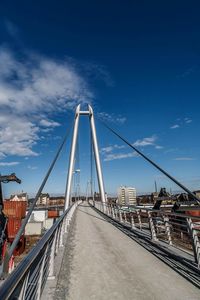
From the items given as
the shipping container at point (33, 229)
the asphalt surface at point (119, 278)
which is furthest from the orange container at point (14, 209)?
the asphalt surface at point (119, 278)

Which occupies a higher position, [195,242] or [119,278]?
[195,242]

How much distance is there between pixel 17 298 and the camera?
93.4 inches

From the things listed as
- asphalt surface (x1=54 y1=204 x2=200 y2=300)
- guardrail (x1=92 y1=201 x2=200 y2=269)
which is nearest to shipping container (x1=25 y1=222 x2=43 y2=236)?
guardrail (x1=92 y1=201 x2=200 y2=269)

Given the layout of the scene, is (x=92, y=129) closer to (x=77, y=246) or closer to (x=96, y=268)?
(x=77, y=246)

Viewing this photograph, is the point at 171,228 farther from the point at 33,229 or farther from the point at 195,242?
the point at 33,229

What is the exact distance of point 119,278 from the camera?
16.4 feet

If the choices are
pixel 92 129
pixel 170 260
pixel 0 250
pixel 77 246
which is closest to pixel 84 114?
pixel 92 129

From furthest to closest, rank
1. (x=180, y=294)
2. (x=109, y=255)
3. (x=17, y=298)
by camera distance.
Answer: (x=109, y=255)
(x=180, y=294)
(x=17, y=298)

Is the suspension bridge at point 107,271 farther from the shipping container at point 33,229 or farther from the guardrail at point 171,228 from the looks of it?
the shipping container at point 33,229

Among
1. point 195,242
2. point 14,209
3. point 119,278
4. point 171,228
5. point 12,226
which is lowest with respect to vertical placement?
point 119,278

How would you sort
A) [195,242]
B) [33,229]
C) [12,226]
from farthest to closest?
[33,229] < [12,226] < [195,242]

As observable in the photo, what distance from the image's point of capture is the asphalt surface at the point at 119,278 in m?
4.18

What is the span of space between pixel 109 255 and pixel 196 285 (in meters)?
2.96

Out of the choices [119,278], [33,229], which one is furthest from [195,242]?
[33,229]
